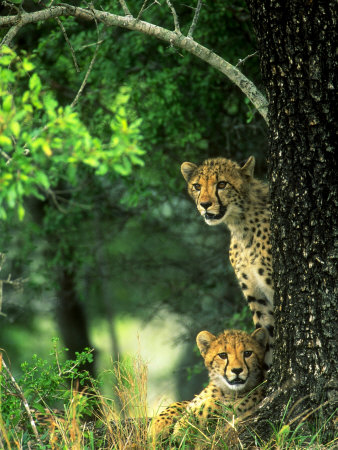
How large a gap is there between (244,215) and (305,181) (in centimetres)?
148

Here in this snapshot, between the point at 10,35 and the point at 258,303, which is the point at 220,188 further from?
the point at 10,35

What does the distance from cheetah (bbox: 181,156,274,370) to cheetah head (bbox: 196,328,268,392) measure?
0.12 m

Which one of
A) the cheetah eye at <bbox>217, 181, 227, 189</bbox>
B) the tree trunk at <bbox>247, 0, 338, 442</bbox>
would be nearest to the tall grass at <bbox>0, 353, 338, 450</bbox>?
the tree trunk at <bbox>247, 0, 338, 442</bbox>

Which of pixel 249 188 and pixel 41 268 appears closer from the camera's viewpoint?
pixel 249 188

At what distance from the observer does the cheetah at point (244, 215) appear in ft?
18.4

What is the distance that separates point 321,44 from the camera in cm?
421

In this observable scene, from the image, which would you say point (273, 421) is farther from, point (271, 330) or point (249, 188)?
point (249, 188)

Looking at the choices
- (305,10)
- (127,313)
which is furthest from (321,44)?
(127,313)

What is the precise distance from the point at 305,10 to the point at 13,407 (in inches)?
113

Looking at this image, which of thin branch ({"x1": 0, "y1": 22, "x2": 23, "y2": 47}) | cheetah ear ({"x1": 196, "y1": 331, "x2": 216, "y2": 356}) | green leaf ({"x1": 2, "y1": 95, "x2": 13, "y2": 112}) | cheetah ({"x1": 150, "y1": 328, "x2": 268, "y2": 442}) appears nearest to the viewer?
green leaf ({"x1": 2, "y1": 95, "x2": 13, "y2": 112})

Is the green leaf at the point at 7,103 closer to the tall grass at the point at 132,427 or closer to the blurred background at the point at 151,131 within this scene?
the tall grass at the point at 132,427

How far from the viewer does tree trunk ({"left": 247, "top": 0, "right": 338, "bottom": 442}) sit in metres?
4.24

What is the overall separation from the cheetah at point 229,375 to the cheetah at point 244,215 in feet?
0.56

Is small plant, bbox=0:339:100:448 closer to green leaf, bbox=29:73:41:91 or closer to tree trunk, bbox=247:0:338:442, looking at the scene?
tree trunk, bbox=247:0:338:442
